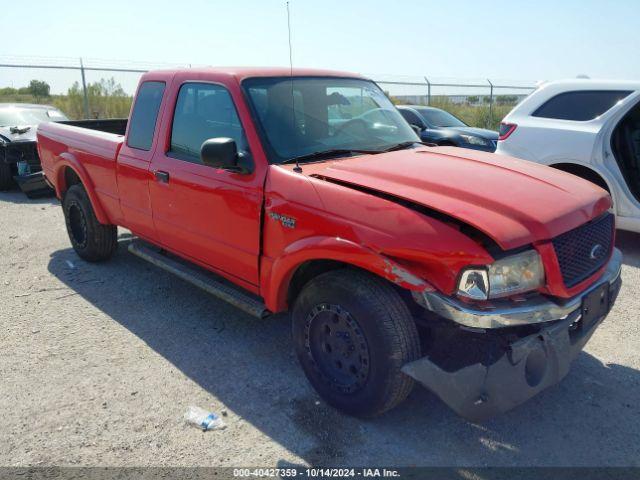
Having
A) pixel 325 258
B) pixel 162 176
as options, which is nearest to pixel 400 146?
pixel 325 258

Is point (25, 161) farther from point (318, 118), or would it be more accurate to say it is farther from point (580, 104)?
point (580, 104)

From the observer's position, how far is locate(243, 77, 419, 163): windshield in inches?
136

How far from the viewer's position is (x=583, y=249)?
9.50ft

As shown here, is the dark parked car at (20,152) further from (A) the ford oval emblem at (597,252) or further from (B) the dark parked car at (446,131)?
(A) the ford oval emblem at (597,252)

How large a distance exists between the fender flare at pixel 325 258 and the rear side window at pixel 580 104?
451 centimetres

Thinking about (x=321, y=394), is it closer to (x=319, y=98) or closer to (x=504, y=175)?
(x=504, y=175)

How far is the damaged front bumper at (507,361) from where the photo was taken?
8.32 ft

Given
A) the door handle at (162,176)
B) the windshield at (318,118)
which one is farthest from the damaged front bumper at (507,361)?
the door handle at (162,176)

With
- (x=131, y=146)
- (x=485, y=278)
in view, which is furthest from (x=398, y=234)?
(x=131, y=146)

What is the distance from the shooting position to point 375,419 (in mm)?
3039

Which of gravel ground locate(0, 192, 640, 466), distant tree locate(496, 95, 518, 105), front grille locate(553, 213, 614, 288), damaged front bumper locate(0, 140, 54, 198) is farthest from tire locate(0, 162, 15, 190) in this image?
distant tree locate(496, 95, 518, 105)

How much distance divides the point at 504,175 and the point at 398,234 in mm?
1010

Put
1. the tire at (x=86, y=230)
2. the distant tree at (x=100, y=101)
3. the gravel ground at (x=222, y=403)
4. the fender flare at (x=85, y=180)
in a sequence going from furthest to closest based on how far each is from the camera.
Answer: the distant tree at (x=100, y=101) → the tire at (x=86, y=230) → the fender flare at (x=85, y=180) → the gravel ground at (x=222, y=403)

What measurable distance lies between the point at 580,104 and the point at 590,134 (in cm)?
46
